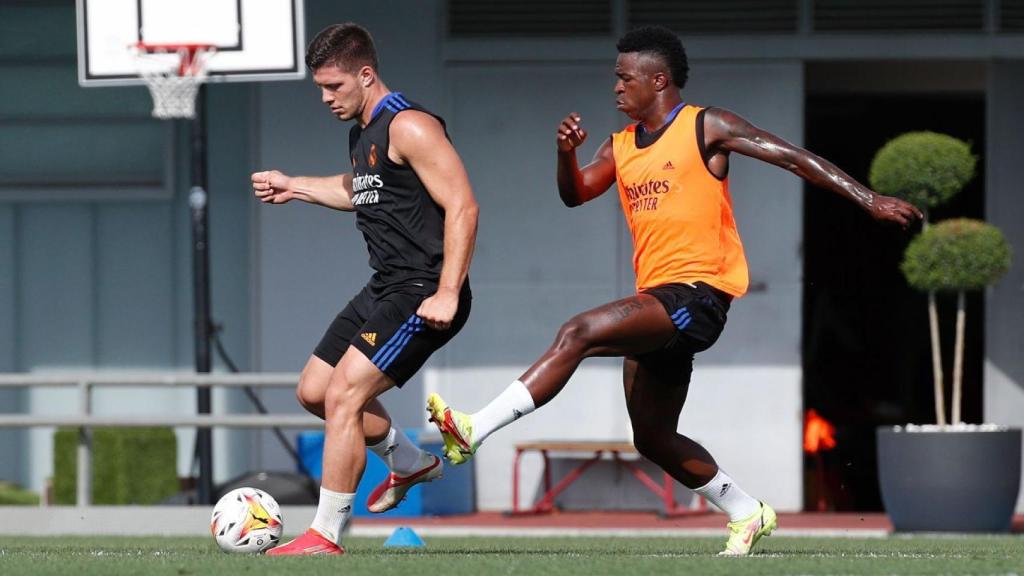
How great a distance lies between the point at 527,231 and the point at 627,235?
782 millimetres

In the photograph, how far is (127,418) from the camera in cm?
1165

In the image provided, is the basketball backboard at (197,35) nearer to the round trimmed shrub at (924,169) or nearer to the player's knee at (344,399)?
the round trimmed shrub at (924,169)

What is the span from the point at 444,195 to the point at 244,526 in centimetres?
147

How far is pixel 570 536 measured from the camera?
36.5 feet

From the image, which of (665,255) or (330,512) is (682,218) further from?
(330,512)

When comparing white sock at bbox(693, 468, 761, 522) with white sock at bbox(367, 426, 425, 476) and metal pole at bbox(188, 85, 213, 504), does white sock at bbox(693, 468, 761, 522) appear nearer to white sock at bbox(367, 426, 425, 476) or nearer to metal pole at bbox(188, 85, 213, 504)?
white sock at bbox(367, 426, 425, 476)

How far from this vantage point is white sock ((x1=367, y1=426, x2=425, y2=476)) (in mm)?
6777

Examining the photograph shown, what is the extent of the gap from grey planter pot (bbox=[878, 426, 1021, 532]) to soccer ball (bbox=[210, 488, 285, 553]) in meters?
5.85

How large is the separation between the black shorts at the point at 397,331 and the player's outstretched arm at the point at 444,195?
0.24 ft

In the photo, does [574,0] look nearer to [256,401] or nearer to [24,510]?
[256,401]

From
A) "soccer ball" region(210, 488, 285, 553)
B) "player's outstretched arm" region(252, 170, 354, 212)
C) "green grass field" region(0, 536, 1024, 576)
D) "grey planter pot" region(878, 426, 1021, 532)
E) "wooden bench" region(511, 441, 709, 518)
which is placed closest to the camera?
"green grass field" region(0, 536, 1024, 576)

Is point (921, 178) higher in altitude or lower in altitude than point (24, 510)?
higher

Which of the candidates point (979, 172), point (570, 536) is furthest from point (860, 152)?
point (570, 536)

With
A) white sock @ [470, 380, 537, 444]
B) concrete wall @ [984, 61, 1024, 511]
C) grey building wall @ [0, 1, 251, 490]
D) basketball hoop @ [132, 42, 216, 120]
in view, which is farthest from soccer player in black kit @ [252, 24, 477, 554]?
concrete wall @ [984, 61, 1024, 511]
